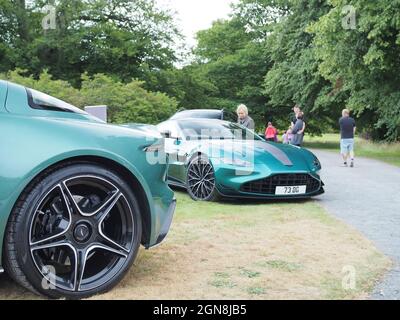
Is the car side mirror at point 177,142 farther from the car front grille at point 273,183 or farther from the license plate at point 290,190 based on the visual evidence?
the license plate at point 290,190

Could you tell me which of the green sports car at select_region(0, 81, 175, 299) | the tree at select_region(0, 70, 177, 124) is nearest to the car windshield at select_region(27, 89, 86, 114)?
the green sports car at select_region(0, 81, 175, 299)

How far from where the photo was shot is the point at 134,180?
3535 mm

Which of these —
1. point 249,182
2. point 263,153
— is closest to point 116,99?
point 263,153

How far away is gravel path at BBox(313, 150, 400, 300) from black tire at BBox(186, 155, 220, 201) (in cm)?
165

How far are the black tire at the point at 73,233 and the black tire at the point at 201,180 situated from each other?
13.1 ft

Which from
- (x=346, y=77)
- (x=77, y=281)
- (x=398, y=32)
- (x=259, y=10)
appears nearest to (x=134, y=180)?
(x=77, y=281)

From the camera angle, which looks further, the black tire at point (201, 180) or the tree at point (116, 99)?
the tree at point (116, 99)

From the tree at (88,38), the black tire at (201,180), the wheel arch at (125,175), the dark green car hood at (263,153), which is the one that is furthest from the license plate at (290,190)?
the tree at (88,38)

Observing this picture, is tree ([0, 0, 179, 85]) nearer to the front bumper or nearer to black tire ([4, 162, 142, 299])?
the front bumper

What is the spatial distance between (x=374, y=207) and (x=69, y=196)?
5.19m

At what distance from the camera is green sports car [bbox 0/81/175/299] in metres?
3.07

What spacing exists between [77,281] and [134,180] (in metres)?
0.77

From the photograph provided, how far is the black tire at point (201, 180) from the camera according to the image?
24.5ft

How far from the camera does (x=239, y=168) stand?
7234mm
